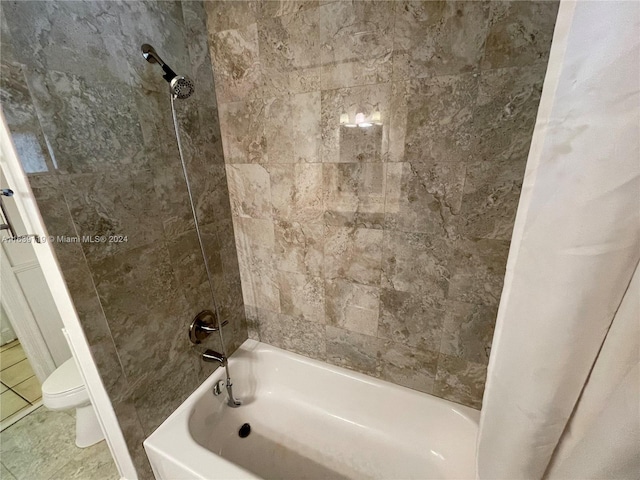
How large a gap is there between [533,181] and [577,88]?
14 centimetres

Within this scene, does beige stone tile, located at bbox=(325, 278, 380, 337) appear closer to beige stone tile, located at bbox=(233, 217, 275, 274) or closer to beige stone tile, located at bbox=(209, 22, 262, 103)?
beige stone tile, located at bbox=(233, 217, 275, 274)

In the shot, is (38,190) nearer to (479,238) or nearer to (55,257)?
(55,257)

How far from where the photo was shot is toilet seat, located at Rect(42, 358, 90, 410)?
1278 mm

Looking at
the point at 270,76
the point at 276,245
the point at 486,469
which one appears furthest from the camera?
the point at 276,245

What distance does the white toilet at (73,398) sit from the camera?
128 centimetres

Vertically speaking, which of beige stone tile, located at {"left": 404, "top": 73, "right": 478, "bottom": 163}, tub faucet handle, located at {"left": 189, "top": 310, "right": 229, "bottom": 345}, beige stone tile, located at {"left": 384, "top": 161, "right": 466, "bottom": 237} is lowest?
tub faucet handle, located at {"left": 189, "top": 310, "right": 229, "bottom": 345}

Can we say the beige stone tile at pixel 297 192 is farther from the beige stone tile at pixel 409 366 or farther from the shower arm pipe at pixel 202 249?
the beige stone tile at pixel 409 366

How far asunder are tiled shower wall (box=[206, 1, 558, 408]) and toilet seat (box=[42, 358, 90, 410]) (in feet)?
3.57

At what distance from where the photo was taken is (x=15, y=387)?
182 centimetres

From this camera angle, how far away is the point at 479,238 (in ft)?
3.18

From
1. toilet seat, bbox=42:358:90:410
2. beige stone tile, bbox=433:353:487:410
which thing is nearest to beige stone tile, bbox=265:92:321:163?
beige stone tile, bbox=433:353:487:410

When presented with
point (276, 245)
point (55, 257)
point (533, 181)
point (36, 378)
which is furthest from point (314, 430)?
point (36, 378)

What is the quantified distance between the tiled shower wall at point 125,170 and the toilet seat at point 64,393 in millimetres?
572

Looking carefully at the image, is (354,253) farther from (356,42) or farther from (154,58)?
(154,58)
